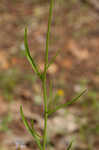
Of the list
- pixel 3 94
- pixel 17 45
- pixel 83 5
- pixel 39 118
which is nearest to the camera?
pixel 39 118

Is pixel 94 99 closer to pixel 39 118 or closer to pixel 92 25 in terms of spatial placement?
pixel 39 118

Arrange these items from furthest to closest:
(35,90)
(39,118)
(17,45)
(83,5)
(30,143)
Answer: (83,5)
(17,45)
(35,90)
(39,118)
(30,143)

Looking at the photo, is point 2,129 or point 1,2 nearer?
point 2,129

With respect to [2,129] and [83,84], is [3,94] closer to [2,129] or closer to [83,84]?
[2,129]

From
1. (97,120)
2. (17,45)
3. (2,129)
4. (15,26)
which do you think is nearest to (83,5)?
(15,26)

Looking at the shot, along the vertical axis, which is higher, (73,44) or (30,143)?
(30,143)

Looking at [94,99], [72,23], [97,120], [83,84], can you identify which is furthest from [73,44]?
[97,120]
